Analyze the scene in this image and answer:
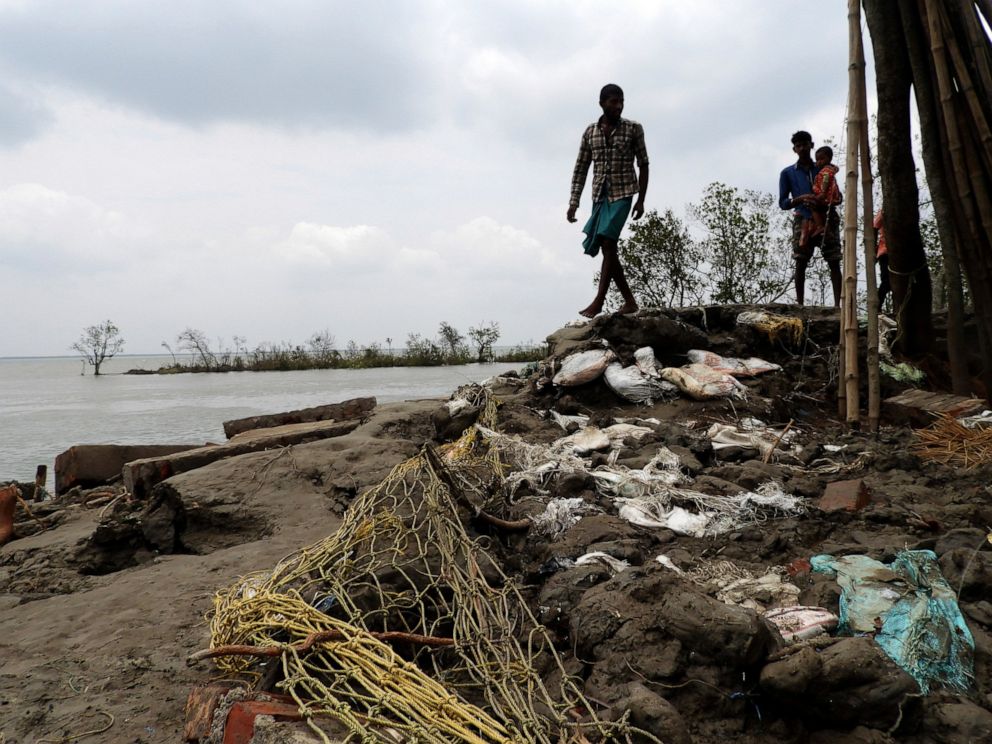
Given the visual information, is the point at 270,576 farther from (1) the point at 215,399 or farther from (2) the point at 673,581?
(1) the point at 215,399

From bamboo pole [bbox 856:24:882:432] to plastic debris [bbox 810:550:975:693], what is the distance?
7.94 ft

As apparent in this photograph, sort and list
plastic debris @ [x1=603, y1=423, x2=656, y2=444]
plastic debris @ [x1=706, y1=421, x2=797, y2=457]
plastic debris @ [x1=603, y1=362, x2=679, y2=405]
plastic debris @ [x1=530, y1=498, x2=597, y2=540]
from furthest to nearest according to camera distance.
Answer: plastic debris @ [x1=603, y1=362, x2=679, y2=405] < plastic debris @ [x1=603, y1=423, x2=656, y2=444] < plastic debris @ [x1=706, y1=421, x2=797, y2=457] < plastic debris @ [x1=530, y1=498, x2=597, y2=540]

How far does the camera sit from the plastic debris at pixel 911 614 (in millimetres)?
1830

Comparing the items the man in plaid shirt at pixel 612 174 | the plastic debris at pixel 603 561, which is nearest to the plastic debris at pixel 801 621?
the plastic debris at pixel 603 561

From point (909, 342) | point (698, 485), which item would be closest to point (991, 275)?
point (909, 342)

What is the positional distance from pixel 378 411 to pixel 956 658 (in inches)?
202

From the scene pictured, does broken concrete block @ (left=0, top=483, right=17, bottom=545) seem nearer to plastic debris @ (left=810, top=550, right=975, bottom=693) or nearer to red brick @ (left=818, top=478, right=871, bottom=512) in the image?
plastic debris @ (left=810, top=550, right=975, bottom=693)

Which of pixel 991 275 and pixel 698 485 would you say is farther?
pixel 991 275

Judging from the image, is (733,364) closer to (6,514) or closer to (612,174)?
(612,174)

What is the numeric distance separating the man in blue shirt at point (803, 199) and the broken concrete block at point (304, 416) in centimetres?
487

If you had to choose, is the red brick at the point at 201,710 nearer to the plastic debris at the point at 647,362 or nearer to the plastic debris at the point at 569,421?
the plastic debris at the point at 569,421

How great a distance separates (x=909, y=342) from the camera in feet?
18.4

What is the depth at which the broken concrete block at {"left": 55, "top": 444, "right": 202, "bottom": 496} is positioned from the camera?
5.58m

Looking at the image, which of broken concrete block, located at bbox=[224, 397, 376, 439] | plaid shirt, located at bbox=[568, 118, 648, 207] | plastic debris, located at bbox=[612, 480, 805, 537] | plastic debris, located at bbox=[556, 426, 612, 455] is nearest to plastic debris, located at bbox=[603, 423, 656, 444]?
plastic debris, located at bbox=[556, 426, 612, 455]
